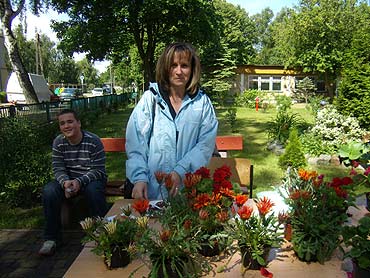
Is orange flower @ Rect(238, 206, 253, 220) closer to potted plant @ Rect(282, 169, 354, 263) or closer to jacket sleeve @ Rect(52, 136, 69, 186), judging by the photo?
potted plant @ Rect(282, 169, 354, 263)

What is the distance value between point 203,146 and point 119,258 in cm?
104

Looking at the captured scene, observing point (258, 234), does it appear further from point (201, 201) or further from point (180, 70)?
point (180, 70)

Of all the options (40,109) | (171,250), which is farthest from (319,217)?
(40,109)

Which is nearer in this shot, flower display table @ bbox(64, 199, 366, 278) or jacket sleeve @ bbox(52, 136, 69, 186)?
flower display table @ bbox(64, 199, 366, 278)

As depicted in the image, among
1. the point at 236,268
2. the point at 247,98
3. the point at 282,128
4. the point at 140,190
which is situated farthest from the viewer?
the point at 247,98

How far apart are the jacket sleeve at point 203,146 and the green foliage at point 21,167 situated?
355 cm

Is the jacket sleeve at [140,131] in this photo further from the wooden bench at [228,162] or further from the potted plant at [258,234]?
the wooden bench at [228,162]

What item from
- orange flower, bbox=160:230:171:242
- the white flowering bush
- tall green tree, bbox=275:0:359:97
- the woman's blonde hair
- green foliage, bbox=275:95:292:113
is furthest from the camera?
tall green tree, bbox=275:0:359:97

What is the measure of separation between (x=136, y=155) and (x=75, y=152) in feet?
6.16

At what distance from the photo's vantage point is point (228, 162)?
157 inches

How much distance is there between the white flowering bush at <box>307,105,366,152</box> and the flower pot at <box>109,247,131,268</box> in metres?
7.50

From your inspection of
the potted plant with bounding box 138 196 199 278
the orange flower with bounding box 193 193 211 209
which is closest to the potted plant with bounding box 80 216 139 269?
the potted plant with bounding box 138 196 199 278

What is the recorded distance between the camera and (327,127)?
9047mm

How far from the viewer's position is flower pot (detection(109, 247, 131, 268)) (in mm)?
1619
